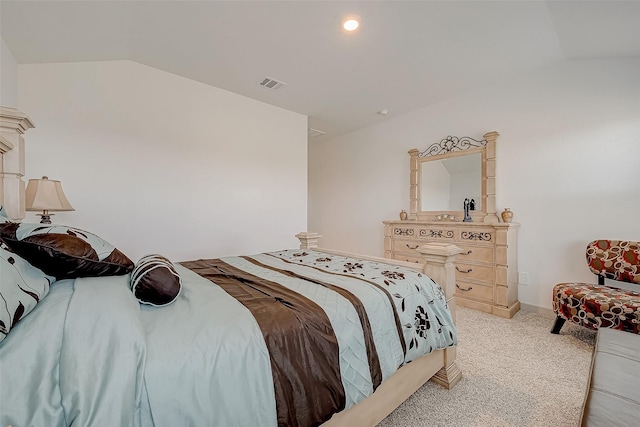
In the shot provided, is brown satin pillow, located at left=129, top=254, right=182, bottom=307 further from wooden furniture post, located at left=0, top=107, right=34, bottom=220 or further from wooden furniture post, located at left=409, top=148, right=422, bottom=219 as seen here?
wooden furniture post, located at left=409, top=148, right=422, bottom=219

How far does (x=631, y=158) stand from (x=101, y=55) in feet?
16.5

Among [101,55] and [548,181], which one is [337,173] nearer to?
[548,181]

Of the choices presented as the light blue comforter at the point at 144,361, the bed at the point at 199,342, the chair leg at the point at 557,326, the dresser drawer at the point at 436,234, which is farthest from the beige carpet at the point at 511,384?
the dresser drawer at the point at 436,234

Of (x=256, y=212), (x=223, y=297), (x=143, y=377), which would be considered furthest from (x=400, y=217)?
(x=143, y=377)

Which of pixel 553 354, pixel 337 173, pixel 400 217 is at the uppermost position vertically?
pixel 337 173

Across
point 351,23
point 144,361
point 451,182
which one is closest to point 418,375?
point 144,361

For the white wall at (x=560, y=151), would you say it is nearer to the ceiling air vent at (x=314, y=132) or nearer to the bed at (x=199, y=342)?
the ceiling air vent at (x=314, y=132)

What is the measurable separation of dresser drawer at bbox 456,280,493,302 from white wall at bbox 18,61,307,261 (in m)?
2.42

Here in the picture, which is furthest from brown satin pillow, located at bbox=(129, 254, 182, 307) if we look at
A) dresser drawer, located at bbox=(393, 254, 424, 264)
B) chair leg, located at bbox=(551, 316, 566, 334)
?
dresser drawer, located at bbox=(393, 254, 424, 264)

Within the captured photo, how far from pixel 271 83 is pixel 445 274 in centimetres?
284

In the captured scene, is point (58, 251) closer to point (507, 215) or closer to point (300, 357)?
point (300, 357)

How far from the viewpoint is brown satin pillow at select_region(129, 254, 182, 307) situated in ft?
3.32

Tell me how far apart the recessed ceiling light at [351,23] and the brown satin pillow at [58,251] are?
7.67 ft

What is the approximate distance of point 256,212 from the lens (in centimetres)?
365
